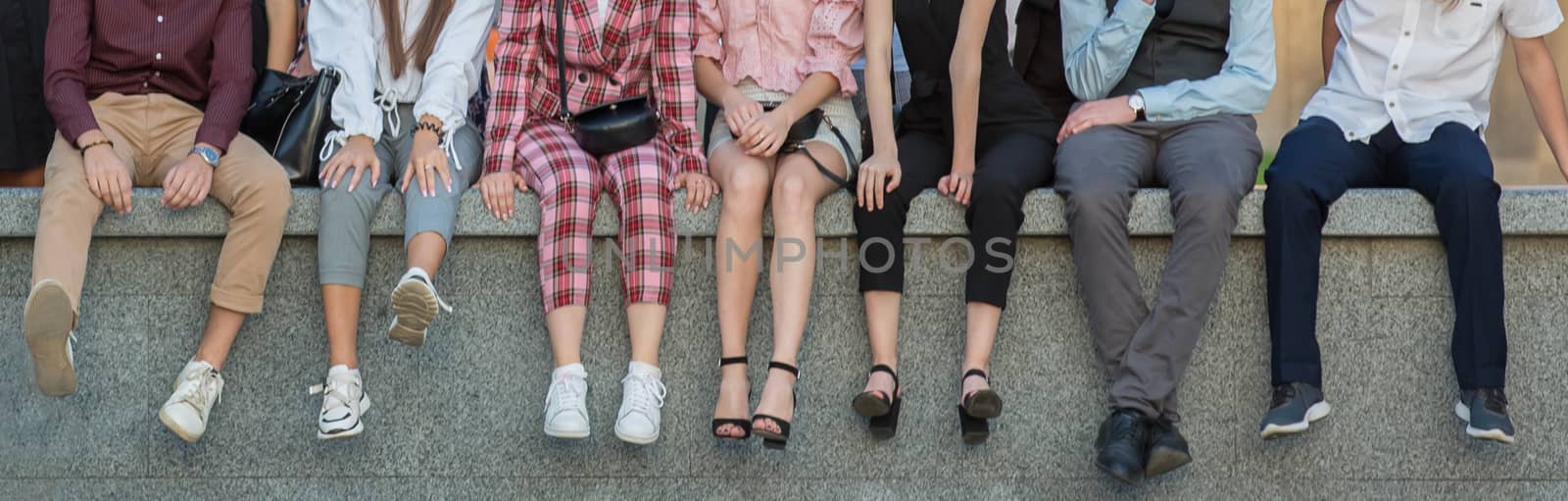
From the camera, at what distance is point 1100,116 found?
4281 millimetres

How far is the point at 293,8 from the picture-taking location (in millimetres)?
4617

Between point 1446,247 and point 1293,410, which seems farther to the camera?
point 1446,247

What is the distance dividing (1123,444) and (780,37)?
5.19ft

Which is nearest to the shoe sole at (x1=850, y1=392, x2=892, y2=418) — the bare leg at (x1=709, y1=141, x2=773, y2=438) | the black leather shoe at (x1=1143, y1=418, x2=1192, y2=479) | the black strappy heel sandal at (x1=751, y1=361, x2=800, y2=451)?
the black strappy heel sandal at (x1=751, y1=361, x2=800, y2=451)

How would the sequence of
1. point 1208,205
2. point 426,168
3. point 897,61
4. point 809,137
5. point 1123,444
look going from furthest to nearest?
point 897,61 < point 809,137 < point 426,168 < point 1208,205 < point 1123,444

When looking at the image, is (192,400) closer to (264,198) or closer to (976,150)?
(264,198)

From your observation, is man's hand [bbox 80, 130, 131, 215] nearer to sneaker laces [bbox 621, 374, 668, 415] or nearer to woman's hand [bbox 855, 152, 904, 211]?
sneaker laces [bbox 621, 374, 668, 415]

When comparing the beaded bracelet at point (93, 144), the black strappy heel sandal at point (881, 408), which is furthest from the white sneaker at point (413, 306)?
the black strappy heel sandal at point (881, 408)

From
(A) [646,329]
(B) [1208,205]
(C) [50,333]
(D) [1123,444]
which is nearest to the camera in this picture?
(C) [50,333]

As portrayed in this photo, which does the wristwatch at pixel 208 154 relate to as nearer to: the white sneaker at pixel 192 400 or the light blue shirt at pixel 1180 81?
the white sneaker at pixel 192 400

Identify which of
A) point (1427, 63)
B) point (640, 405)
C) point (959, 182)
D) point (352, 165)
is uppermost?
point (1427, 63)

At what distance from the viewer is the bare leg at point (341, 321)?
158 inches

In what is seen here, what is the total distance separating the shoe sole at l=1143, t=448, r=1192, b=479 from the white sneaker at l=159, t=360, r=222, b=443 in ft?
8.26

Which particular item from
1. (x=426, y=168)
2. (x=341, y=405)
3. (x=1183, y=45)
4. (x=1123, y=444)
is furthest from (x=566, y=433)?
(x=1183, y=45)
